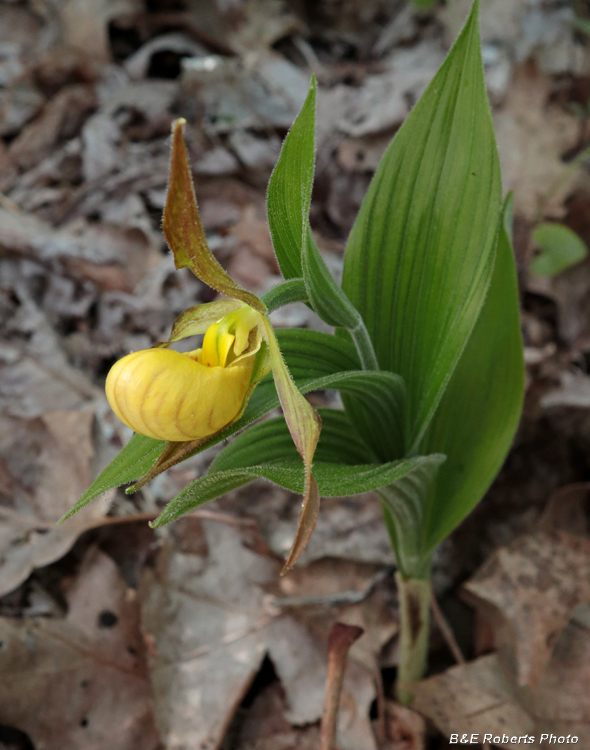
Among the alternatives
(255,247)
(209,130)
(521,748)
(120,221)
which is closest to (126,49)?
(209,130)

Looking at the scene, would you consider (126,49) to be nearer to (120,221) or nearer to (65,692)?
(120,221)

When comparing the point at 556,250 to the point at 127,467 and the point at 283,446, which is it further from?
the point at 127,467

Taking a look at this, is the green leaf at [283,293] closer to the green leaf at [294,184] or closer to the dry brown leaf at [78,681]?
the green leaf at [294,184]

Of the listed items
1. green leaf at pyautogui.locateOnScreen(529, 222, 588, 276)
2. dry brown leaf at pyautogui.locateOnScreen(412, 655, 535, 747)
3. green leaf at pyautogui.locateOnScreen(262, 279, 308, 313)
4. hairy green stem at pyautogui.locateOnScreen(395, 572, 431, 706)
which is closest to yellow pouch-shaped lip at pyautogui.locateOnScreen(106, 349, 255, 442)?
green leaf at pyautogui.locateOnScreen(262, 279, 308, 313)

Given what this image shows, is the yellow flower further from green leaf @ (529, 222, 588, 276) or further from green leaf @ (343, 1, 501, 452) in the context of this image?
green leaf @ (529, 222, 588, 276)

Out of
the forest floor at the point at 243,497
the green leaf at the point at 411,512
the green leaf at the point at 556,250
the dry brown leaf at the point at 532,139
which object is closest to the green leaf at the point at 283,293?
the green leaf at the point at 411,512
